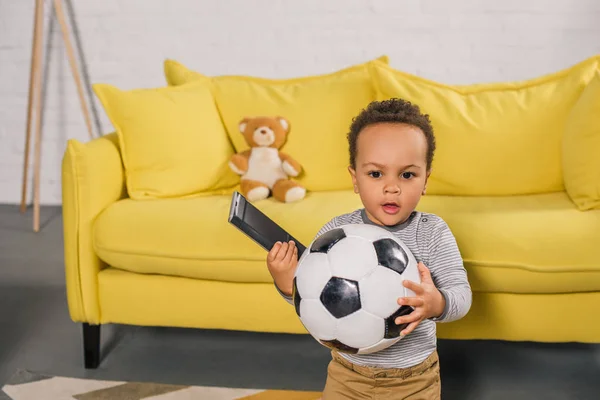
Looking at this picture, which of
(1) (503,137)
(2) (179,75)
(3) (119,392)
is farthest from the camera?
(2) (179,75)

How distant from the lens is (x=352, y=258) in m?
1.07

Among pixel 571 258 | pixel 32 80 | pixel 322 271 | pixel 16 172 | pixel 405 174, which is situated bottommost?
pixel 16 172

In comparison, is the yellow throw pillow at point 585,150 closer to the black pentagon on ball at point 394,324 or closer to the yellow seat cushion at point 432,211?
the yellow seat cushion at point 432,211

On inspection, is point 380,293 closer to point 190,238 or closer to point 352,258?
point 352,258

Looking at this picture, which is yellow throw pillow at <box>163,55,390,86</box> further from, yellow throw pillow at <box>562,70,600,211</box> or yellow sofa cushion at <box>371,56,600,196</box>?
yellow throw pillow at <box>562,70,600,211</box>

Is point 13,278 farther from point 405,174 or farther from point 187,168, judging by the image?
point 405,174

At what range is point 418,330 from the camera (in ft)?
4.12

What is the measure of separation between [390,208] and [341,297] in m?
0.24

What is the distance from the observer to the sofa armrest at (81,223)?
75.4 inches

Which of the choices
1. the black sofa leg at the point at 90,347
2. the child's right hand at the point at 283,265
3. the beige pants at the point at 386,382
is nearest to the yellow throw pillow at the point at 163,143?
the black sofa leg at the point at 90,347

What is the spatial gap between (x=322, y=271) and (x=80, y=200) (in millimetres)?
1092

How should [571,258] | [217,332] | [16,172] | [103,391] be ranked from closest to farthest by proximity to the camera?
[571,258] → [103,391] → [217,332] → [16,172]

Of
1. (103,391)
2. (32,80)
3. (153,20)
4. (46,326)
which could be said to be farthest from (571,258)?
(32,80)

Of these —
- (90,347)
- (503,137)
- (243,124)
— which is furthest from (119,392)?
(503,137)
